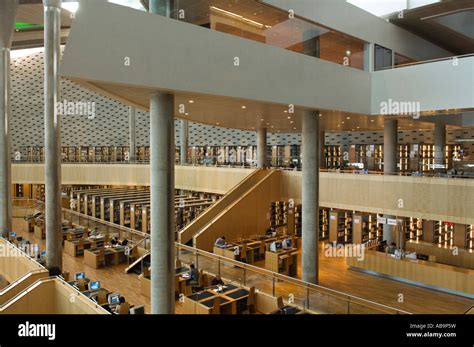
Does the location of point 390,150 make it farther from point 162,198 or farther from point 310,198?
point 162,198

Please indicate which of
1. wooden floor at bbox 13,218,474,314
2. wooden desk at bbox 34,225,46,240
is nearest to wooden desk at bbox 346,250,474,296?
wooden floor at bbox 13,218,474,314

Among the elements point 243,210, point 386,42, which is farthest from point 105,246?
Answer: point 386,42

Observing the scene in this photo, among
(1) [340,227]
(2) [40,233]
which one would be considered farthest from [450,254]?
(2) [40,233]

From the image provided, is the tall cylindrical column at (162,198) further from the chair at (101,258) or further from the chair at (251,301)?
the chair at (101,258)

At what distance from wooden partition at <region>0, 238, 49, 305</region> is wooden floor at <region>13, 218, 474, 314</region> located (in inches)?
59.6

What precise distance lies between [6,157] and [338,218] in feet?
49.5

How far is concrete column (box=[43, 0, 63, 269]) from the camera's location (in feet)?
39.3

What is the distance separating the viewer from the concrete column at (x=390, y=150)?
16.3 meters

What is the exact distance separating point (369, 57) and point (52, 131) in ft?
35.5

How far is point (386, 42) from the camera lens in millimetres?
14453

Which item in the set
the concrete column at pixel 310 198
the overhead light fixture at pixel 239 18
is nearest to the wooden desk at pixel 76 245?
the concrete column at pixel 310 198

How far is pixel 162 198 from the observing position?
27.0 feet

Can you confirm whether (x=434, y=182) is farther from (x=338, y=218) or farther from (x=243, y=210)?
(x=243, y=210)
